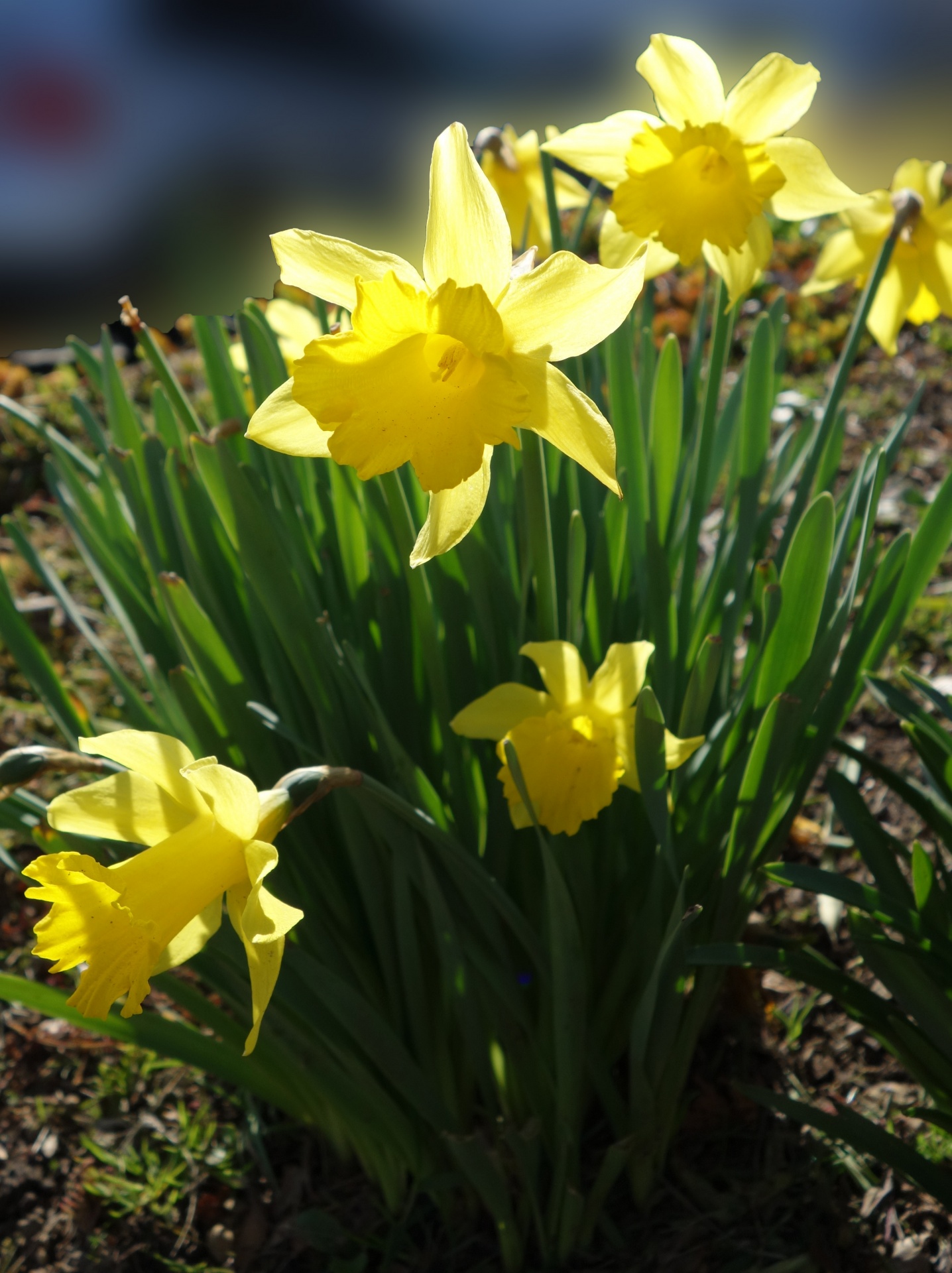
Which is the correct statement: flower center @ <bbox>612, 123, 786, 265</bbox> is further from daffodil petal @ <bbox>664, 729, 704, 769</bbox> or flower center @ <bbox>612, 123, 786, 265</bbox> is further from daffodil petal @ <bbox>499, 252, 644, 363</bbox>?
daffodil petal @ <bbox>664, 729, 704, 769</bbox>

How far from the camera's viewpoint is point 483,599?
1.26m

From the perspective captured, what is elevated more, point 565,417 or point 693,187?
point 693,187

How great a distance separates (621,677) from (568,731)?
0.09 metres

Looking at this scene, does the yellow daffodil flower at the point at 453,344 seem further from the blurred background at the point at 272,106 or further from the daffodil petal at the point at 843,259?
the daffodil petal at the point at 843,259

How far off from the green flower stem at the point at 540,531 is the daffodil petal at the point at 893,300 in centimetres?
69

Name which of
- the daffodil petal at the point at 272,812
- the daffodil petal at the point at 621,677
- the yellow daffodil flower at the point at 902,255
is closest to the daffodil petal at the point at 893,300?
the yellow daffodil flower at the point at 902,255

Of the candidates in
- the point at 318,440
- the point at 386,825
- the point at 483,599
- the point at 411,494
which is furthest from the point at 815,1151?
the point at 318,440

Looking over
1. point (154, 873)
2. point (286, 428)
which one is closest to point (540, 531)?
point (286, 428)

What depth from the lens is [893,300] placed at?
1.54 meters

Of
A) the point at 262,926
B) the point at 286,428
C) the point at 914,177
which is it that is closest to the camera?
the point at 262,926

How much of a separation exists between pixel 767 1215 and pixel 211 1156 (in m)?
0.87

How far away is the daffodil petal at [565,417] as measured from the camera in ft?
2.81

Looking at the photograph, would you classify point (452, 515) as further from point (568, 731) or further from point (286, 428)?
point (568, 731)

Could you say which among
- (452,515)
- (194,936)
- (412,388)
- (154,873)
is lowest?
(194,936)
